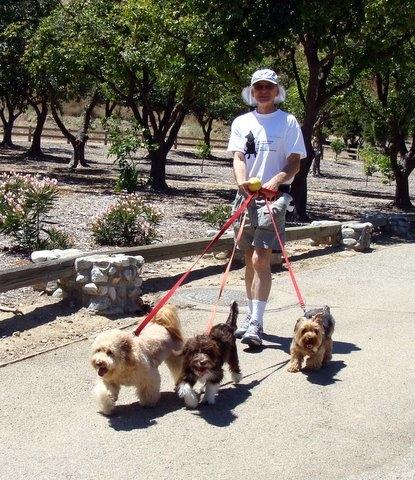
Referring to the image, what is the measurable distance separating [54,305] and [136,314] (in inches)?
31.4

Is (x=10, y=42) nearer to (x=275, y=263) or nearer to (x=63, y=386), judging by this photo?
(x=275, y=263)

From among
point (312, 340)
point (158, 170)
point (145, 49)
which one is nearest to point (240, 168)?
point (312, 340)

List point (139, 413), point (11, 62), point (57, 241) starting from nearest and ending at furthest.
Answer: point (139, 413), point (57, 241), point (11, 62)

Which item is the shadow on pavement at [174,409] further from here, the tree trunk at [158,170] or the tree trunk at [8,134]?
the tree trunk at [8,134]

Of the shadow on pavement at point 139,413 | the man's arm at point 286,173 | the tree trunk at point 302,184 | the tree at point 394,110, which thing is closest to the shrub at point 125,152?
the tree trunk at point 302,184

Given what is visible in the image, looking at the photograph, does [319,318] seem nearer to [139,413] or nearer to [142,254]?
[139,413]

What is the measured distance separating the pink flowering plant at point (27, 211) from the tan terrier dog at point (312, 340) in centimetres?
483

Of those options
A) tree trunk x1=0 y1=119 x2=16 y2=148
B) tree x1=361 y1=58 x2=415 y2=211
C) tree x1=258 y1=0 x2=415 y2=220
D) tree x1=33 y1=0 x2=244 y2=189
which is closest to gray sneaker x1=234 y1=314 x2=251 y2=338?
tree x1=258 y1=0 x2=415 y2=220

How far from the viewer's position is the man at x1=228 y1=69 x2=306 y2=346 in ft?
22.7

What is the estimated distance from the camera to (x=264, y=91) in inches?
273

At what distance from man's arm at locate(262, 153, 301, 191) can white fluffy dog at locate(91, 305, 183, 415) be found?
4.89 ft

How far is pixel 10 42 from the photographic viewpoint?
1153 inches

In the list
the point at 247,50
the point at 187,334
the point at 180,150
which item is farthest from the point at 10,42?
the point at 187,334

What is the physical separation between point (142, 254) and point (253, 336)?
8.83 ft
